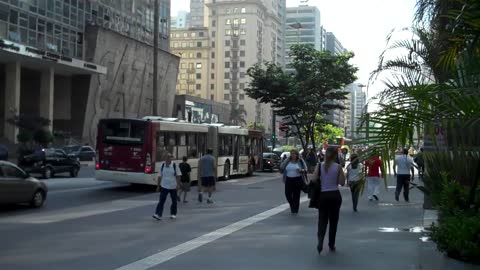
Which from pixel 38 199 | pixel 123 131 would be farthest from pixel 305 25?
pixel 38 199

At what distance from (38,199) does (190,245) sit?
315 inches

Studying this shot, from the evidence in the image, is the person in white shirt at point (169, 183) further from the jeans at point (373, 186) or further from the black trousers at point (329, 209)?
the jeans at point (373, 186)

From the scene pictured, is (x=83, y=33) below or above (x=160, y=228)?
above

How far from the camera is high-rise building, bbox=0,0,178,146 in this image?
173ft

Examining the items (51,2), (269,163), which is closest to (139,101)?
(51,2)

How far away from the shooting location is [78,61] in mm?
57875

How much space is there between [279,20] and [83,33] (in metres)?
122

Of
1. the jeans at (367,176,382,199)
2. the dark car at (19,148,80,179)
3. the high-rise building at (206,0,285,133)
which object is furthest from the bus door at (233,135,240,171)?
the high-rise building at (206,0,285,133)

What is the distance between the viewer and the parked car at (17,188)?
15539 millimetres

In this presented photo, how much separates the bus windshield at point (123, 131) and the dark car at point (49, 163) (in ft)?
24.6

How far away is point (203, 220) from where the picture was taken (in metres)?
14.1

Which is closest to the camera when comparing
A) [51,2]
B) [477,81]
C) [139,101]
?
[477,81]

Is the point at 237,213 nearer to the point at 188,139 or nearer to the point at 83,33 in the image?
the point at 188,139

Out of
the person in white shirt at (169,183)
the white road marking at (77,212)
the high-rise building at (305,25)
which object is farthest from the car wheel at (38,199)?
the high-rise building at (305,25)
